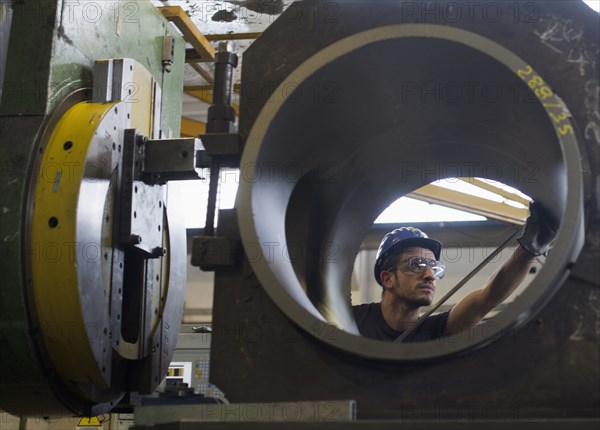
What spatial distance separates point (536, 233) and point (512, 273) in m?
0.34

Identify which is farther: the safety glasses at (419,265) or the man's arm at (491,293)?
the safety glasses at (419,265)

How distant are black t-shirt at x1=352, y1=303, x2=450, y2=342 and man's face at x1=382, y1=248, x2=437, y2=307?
0.08 m

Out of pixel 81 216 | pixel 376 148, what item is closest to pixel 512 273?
pixel 376 148

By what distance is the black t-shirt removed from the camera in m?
2.52

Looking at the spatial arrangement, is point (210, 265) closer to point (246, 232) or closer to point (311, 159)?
point (246, 232)

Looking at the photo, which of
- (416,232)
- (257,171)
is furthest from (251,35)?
(257,171)

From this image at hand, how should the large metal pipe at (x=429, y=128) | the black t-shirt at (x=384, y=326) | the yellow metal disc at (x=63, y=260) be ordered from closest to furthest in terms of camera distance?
1. the large metal pipe at (x=429, y=128)
2. the yellow metal disc at (x=63, y=260)
3. the black t-shirt at (x=384, y=326)

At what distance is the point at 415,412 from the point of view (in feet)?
4.64

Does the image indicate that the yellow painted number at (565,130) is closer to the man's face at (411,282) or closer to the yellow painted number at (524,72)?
the yellow painted number at (524,72)

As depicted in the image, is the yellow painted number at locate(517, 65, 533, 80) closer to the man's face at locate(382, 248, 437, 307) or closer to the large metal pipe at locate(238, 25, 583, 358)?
the large metal pipe at locate(238, 25, 583, 358)

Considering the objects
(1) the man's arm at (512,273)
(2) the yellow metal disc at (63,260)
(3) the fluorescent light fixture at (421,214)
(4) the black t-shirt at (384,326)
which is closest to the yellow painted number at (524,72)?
(1) the man's arm at (512,273)

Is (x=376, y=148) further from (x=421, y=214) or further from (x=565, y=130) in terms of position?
(x=421, y=214)

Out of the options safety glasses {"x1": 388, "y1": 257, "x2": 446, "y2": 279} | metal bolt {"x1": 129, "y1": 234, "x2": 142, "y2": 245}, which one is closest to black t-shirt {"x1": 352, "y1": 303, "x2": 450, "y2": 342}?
safety glasses {"x1": 388, "y1": 257, "x2": 446, "y2": 279}

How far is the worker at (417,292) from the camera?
2486 mm
